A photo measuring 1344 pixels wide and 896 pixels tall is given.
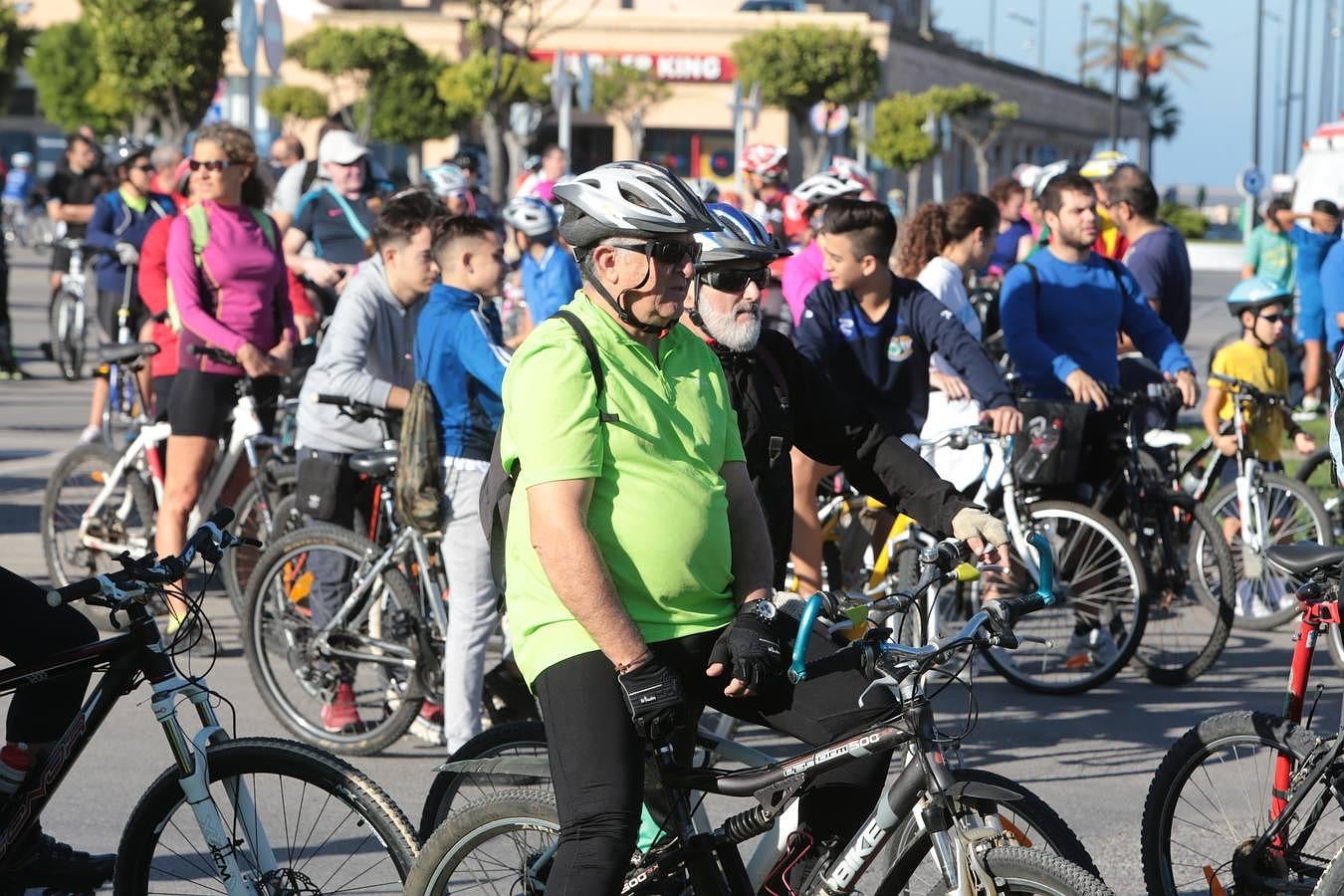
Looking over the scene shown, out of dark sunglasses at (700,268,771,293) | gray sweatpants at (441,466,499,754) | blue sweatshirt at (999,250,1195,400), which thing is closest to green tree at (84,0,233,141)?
blue sweatshirt at (999,250,1195,400)

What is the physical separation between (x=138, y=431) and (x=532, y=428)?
5.30 meters

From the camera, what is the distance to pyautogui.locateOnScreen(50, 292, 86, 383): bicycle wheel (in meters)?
16.9

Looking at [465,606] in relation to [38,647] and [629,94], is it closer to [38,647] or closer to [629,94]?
[38,647]

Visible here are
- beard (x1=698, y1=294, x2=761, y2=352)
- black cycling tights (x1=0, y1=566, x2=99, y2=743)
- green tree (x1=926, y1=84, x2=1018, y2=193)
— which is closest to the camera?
black cycling tights (x1=0, y1=566, x2=99, y2=743)

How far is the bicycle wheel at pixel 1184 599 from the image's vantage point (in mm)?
7504

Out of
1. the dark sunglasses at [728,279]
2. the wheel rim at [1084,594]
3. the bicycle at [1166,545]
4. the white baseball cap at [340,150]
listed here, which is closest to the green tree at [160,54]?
the white baseball cap at [340,150]

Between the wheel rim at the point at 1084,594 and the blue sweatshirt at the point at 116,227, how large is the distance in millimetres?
7419

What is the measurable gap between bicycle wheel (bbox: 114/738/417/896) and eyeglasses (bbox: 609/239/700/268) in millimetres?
1314

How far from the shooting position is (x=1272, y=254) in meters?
18.1

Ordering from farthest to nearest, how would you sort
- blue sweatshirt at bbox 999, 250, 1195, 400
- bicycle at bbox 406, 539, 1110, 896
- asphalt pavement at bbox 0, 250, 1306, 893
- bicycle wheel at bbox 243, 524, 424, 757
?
1. blue sweatshirt at bbox 999, 250, 1195, 400
2. bicycle wheel at bbox 243, 524, 424, 757
3. asphalt pavement at bbox 0, 250, 1306, 893
4. bicycle at bbox 406, 539, 1110, 896

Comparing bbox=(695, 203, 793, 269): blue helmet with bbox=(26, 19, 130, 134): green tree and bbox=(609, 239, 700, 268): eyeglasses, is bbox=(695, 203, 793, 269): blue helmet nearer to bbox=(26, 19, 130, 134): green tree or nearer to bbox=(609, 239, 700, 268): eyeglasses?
bbox=(609, 239, 700, 268): eyeglasses

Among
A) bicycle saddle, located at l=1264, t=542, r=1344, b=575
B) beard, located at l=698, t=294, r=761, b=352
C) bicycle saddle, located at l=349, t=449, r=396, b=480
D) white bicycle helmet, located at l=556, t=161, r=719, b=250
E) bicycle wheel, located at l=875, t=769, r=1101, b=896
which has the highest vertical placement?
white bicycle helmet, located at l=556, t=161, r=719, b=250

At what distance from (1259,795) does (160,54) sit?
20815 mm

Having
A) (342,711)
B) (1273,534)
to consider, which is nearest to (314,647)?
(342,711)
